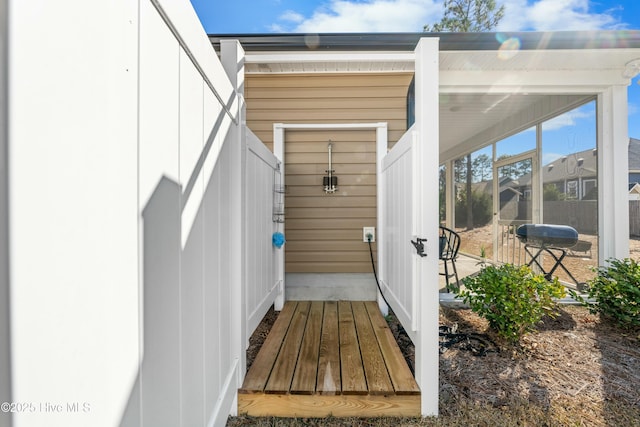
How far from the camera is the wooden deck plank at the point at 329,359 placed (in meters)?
1.53

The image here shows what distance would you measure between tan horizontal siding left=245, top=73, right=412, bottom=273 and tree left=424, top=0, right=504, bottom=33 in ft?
12.3

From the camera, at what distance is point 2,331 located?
1.19 feet

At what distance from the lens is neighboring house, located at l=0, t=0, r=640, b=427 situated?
0.40m

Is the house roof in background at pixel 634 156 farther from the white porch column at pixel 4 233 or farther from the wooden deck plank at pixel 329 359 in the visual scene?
the white porch column at pixel 4 233

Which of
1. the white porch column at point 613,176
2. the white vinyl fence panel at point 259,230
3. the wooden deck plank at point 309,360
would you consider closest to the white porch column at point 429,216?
the wooden deck plank at point 309,360

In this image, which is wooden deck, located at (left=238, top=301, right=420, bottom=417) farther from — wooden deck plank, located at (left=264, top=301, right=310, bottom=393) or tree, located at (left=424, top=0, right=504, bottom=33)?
tree, located at (left=424, top=0, right=504, bottom=33)

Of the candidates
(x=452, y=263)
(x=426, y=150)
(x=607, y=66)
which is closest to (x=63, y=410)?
(x=426, y=150)

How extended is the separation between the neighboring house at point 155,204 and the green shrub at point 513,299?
73 cm

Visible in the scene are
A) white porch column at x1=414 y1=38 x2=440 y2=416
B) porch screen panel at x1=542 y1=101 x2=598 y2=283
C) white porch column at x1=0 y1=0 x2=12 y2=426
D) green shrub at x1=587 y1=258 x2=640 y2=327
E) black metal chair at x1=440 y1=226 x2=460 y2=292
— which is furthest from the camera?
black metal chair at x1=440 y1=226 x2=460 y2=292

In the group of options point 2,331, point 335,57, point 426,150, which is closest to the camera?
point 2,331

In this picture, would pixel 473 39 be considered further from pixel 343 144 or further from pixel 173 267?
pixel 173 267

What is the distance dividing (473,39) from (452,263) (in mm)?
2048

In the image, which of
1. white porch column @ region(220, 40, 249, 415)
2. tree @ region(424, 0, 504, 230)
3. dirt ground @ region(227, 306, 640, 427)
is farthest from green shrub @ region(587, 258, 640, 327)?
tree @ region(424, 0, 504, 230)

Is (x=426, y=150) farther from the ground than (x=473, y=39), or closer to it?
closer to it
